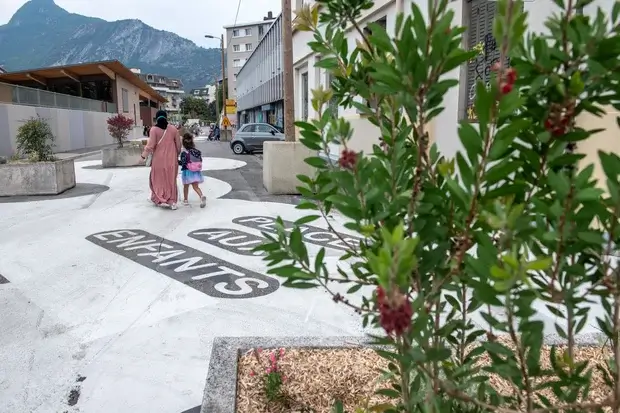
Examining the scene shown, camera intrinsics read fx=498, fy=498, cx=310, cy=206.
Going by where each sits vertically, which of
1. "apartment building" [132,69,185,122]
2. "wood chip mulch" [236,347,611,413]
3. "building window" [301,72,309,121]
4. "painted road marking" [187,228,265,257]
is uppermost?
"apartment building" [132,69,185,122]

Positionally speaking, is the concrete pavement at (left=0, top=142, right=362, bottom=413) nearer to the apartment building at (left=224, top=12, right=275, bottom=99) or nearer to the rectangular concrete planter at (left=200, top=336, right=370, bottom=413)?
the rectangular concrete planter at (left=200, top=336, right=370, bottom=413)

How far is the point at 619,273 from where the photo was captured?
118 centimetres

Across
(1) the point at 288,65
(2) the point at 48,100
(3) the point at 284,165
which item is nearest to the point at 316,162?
(3) the point at 284,165

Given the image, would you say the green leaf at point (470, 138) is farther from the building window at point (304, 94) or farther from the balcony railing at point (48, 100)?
the balcony railing at point (48, 100)

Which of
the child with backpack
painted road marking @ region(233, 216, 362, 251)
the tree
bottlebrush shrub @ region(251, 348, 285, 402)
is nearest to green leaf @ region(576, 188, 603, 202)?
bottlebrush shrub @ region(251, 348, 285, 402)

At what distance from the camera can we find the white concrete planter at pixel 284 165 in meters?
10.2

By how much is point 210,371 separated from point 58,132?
24778 millimetres

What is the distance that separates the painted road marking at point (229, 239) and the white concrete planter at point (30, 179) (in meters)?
5.07

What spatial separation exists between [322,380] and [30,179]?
32.5ft

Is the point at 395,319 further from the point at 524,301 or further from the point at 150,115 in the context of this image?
the point at 150,115

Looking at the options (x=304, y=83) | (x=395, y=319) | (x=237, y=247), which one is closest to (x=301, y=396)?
(x=395, y=319)

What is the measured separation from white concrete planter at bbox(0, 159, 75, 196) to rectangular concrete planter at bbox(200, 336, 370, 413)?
9.05 m

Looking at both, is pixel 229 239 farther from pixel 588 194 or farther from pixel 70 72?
pixel 70 72

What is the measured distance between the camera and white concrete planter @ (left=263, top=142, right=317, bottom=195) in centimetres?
1017
